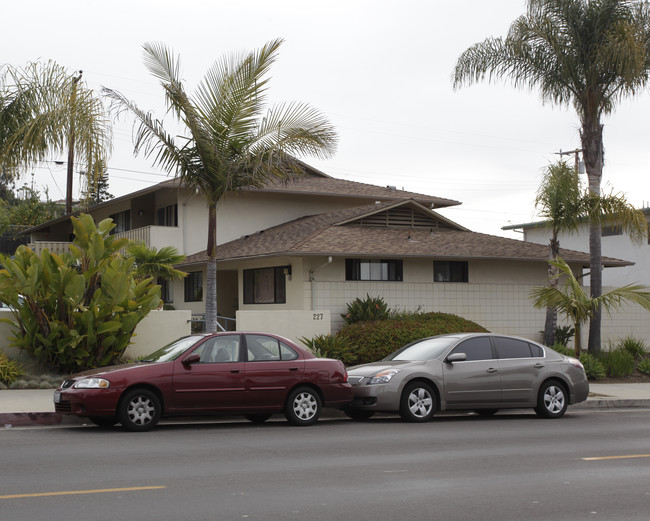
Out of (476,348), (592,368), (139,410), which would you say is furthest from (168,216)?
(139,410)

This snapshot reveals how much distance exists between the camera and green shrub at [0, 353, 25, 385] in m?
18.0

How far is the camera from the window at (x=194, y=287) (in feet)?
100.0

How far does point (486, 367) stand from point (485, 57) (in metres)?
12.9

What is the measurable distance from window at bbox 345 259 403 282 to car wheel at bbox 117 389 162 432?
12.9m

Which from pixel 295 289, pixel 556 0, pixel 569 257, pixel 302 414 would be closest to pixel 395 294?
pixel 295 289

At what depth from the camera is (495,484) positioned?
29.0 ft

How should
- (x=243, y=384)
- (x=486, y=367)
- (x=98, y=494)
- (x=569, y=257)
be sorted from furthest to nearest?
(x=569, y=257), (x=486, y=367), (x=243, y=384), (x=98, y=494)

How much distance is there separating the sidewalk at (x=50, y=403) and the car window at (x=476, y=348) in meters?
3.51

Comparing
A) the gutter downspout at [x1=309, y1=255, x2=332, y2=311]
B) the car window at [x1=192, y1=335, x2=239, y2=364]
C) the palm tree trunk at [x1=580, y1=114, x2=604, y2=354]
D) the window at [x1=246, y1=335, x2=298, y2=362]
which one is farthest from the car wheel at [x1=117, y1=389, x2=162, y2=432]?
the palm tree trunk at [x1=580, y1=114, x2=604, y2=354]

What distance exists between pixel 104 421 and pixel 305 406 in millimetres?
3196

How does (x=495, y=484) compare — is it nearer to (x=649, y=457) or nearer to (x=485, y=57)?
(x=649, y=457)

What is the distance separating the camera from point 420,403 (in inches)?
576

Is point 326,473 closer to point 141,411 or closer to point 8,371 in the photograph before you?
point 141,411

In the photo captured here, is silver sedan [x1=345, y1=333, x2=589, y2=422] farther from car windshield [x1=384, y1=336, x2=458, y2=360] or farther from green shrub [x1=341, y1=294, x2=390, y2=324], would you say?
green shrub [x1=341, y1=294, x2=390, y2=324]
